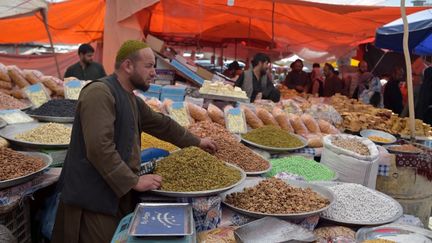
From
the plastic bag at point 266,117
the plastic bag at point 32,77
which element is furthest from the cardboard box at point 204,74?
the plastic bag at point 32,77

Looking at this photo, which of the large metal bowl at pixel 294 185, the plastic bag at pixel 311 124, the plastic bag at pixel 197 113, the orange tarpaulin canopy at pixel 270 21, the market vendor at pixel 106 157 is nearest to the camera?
the market vendor at pixel 106 157

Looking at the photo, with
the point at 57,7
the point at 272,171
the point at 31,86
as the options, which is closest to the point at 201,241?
the point at 272,171

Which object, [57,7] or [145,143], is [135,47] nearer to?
[145,143]

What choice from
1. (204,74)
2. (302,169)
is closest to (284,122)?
(302,169)

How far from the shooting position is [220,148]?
255 cm

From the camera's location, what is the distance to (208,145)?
7.91ft

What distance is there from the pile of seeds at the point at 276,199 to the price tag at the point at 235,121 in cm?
127

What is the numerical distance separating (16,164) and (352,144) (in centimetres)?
244

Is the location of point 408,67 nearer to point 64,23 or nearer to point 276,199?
point 276,199

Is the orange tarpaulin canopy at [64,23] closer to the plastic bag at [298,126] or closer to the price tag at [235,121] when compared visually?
the price tag at [235,121]

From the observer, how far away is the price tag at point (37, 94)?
351 cm

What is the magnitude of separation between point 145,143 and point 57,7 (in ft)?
17.9

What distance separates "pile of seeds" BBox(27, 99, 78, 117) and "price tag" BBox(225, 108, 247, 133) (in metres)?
1.27

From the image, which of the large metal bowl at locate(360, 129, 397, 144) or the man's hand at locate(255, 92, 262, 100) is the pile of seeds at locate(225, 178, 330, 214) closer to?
the large metal bowl at locate(360, 129, 397, 144)
